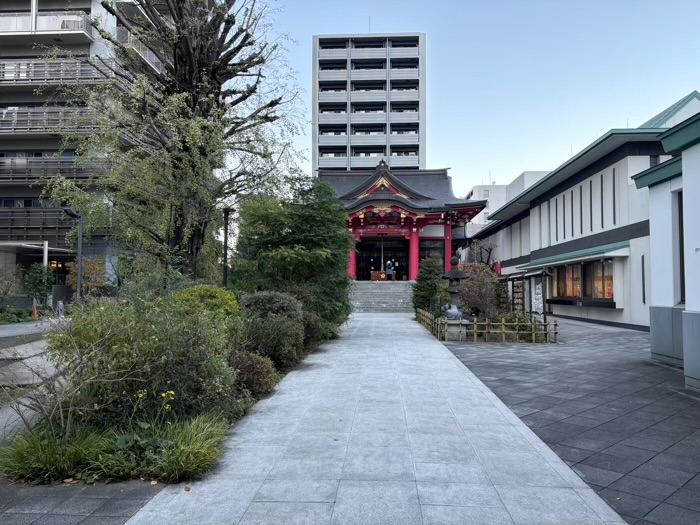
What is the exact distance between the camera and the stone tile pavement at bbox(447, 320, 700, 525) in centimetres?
360

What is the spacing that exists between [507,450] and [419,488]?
1.35m

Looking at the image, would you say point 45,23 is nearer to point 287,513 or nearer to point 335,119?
point 335,119

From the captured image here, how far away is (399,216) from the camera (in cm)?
3347

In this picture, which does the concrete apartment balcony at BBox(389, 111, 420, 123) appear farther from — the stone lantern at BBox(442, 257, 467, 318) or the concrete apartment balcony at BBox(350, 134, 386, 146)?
the stone lantern at BBox(442, 257, 467, 318)

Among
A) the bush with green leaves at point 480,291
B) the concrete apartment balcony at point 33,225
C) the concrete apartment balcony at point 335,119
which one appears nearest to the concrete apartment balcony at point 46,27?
the concrete apartment balcony at point 33,225

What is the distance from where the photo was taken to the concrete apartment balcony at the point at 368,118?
50.8 meters

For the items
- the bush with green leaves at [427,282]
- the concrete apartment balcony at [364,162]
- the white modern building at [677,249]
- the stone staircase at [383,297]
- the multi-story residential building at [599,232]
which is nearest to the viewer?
the white modern building at [677,249]

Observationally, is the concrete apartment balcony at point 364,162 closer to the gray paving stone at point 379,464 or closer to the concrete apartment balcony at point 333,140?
the concrete apartment balcony at point 333,140

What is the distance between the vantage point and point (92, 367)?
445cm

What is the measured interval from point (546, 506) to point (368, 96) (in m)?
52.1

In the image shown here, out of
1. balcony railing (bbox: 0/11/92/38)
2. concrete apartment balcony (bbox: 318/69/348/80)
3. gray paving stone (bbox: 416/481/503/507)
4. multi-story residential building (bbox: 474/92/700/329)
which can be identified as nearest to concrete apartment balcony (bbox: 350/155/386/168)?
concrete apartment balcony (bbox: 318/69/348/80)

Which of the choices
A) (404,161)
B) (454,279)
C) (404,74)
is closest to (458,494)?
(454,279)

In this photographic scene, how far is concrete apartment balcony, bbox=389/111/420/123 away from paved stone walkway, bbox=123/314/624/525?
4755 cm

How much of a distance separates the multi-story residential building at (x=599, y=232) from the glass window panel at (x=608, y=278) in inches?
1.7
